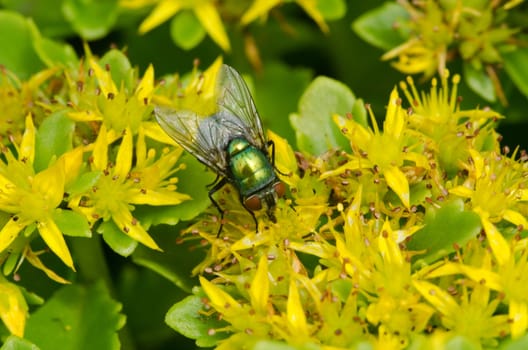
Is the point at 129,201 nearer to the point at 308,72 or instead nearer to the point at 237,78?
the point at 237,78

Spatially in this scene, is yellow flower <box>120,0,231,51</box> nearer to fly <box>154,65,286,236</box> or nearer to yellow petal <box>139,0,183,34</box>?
yellow petal <box>139,0,183,34</box>

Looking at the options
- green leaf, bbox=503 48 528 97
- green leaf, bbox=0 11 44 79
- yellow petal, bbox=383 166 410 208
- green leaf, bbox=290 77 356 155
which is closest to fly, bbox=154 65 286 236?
green leaf, bbox=290 77 356 155

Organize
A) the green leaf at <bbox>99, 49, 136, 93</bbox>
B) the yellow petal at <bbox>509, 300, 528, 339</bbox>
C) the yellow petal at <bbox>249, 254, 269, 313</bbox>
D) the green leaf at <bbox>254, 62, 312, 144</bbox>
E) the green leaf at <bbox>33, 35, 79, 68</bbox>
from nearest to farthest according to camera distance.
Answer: the yellow petal at <bbox>509, 300, 528, 339</bbox> < the yellow petal at <bbox>249, 254, 269, 313</bbox> < the green leaf at <bbox>99, 49, 136, 93</bbox> < the green leaf at <bbox>33, 35, 79, 68</bbox> < the green leaf at <bbox>254, 62, 312, 144</bbox>

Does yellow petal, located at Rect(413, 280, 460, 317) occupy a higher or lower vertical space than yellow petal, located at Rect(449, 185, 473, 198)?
lower

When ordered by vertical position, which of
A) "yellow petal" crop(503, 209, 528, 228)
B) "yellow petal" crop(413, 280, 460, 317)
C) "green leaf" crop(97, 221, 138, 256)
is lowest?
"yellow petal" crop(413, 280, 460, 317)

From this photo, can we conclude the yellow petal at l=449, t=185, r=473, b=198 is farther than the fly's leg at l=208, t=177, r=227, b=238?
No

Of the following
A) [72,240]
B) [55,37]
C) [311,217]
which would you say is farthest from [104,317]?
[55,37]
